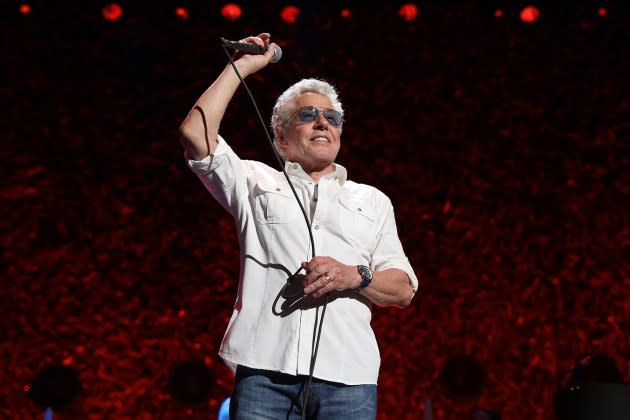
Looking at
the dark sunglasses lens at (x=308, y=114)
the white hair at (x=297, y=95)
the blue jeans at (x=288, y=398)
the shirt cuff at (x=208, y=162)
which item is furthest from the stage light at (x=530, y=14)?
the blue jeans at (x=288, y=398)

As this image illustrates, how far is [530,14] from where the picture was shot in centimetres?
451

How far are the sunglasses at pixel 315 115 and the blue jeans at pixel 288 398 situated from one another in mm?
659

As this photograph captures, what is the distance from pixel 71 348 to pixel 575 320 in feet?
8.66

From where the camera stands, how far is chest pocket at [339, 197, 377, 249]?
5.98 feet

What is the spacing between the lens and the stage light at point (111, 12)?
4281mm

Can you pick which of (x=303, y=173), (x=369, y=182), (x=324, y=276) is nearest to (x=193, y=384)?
(x=369, y=182)

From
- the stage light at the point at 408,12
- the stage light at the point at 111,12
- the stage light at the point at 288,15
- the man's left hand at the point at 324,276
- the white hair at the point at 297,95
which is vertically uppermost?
the stage light at the point at 408,12

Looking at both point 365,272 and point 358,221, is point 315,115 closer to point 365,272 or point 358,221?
point 358,221

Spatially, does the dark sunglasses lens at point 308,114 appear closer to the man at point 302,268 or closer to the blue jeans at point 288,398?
the man at point 302,268

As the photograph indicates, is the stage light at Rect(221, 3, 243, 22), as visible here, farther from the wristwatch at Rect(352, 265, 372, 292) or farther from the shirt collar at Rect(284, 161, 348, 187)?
the wristwatch at Rect(352, 265, 372, 292)

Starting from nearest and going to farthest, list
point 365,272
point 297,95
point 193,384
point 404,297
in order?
point 365,272 → point 404,297 → point 297,95 → point 193,384

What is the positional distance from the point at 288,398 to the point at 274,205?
43 centimetres

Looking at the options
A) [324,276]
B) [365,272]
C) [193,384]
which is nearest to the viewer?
[324,276]

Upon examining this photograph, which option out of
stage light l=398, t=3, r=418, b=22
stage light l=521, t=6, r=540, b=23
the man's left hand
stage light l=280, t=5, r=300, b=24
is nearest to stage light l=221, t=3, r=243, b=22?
stage light l=280, t=5, r=300, b=24
